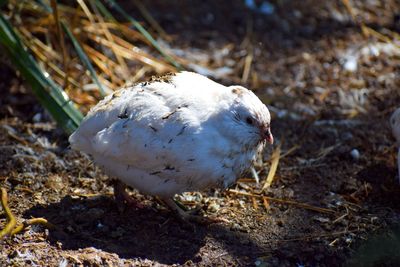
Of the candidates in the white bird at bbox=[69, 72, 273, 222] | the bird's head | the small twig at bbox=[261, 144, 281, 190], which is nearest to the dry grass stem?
the small twig at bbox=[261, 144, 281, 190]

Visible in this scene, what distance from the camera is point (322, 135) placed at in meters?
4.46

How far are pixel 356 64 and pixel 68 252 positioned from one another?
3306 millimetres

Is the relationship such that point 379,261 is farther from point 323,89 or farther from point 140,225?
point 323,89

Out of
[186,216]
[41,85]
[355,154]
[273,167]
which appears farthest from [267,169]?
[41,85]

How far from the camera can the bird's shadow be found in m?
3.12

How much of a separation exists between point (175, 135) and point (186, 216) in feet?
1.75

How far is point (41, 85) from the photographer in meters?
3.90

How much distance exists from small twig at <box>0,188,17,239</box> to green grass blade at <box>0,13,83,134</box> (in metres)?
Result: 0.62

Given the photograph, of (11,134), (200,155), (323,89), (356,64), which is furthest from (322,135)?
(11,134)

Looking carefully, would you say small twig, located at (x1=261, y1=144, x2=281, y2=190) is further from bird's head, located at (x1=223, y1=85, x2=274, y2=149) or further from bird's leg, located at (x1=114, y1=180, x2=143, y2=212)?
bird's leg, located at (x1=114, y1=180, x2=143, y2=212)

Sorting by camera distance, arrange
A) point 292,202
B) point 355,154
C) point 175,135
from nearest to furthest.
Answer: point 175,135
point 292,202
point 355,154

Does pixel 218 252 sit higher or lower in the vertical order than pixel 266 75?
higher

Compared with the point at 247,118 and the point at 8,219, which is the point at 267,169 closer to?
the point at 247,118

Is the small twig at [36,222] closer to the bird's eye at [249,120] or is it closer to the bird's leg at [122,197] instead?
the bird's leg at [122,197]
